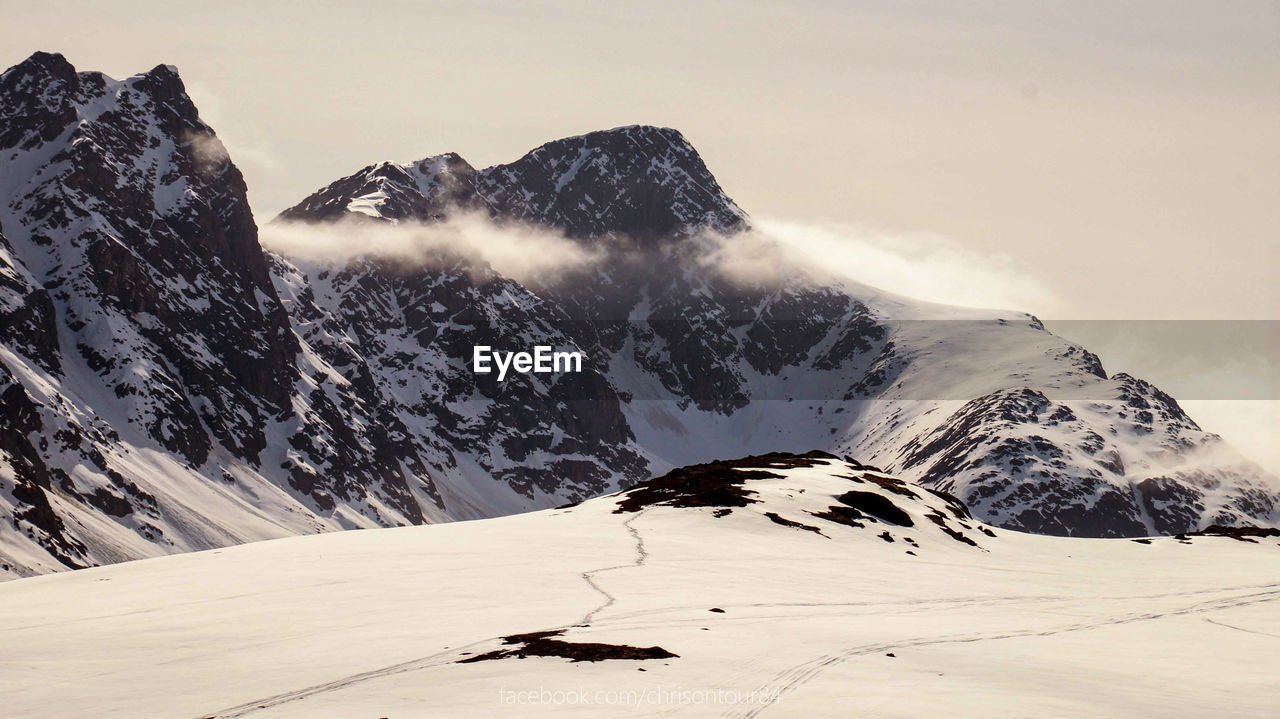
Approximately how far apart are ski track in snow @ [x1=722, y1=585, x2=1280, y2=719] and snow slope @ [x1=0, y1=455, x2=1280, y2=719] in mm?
132

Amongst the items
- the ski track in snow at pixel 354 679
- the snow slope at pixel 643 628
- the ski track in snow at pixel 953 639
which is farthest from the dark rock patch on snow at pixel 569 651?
the ski track in snow at pixel 953 639

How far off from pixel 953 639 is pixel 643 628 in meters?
10.3

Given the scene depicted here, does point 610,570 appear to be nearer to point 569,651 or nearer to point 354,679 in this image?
point 569,651

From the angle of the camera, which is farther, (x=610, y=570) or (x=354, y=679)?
(x=610, y=570)

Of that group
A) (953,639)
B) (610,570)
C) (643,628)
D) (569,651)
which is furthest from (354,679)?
(610,570)

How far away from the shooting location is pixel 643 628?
39.0 metres

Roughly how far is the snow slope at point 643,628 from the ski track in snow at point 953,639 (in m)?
0.13

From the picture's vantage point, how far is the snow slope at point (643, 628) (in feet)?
102

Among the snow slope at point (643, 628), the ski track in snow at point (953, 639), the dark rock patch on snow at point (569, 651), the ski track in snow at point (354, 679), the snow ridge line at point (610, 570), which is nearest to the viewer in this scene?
the ski track in snow at point (354, 679)

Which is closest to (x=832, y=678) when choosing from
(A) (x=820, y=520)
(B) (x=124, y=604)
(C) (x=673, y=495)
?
(B) (x=124, y=604)

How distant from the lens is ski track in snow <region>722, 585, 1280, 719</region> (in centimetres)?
3181

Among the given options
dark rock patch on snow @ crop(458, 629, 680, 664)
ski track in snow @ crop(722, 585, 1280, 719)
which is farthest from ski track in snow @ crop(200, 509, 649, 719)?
ski track in snow @ crop(722, 585, 1280, 719)

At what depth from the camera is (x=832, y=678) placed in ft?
109

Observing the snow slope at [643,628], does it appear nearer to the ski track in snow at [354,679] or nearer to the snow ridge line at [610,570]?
the ski track in snow at [354,679]
